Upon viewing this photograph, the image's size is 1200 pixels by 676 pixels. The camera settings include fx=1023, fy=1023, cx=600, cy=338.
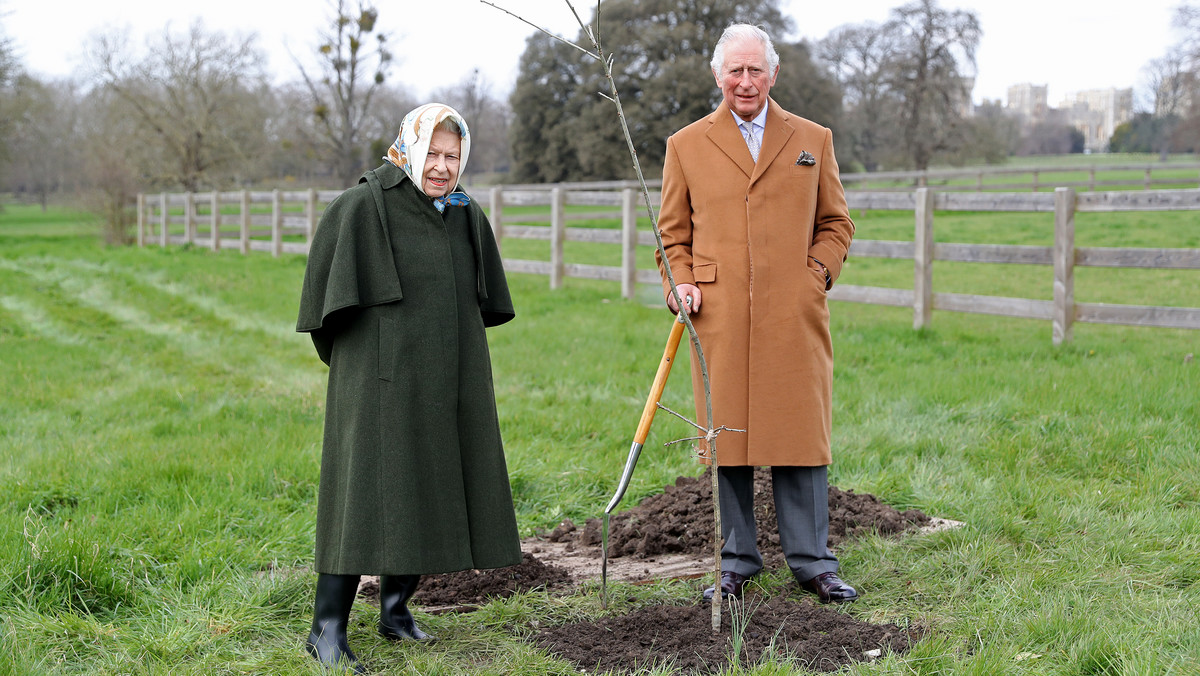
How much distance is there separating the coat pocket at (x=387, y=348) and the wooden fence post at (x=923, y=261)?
7.32 meters

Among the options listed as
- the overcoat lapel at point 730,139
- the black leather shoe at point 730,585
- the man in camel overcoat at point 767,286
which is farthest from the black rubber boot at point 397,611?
the overcoat lapel at point 730,139

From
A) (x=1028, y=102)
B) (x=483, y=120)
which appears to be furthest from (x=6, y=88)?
(x=1028, y=102)

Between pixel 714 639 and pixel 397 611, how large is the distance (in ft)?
3.51

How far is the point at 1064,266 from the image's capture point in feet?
28.3

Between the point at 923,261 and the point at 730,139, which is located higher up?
the point at 730,139

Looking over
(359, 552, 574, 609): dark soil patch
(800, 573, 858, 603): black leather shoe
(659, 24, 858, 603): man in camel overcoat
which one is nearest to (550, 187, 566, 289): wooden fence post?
(359, 552, 574, 609): dark soil patch

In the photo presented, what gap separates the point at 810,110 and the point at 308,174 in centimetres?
2298

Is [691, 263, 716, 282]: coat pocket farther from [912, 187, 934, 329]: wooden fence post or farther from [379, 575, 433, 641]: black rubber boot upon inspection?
[912, 187, 934, 329]: wooden fence post

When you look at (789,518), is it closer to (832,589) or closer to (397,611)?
(832,589)

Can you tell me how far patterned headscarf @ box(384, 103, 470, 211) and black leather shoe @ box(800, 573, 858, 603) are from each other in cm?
187

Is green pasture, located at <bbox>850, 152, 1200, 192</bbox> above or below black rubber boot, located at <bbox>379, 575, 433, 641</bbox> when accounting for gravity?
above

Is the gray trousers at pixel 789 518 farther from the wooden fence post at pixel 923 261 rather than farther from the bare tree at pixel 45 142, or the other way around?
the bare tree at pixel 45 142

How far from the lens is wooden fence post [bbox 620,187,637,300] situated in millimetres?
12086

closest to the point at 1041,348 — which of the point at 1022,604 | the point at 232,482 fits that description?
the point at 1022,604
